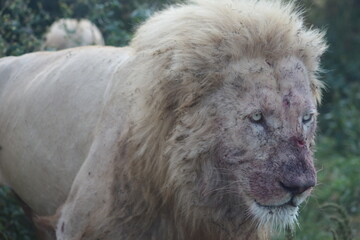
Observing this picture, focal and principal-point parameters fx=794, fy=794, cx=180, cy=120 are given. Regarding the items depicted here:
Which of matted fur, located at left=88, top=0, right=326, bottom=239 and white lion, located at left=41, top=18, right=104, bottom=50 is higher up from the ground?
matted fur, located at left=88, top=0, right=326, bottom=239

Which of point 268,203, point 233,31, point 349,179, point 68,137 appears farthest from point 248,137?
point 349,179

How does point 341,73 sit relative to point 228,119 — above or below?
below

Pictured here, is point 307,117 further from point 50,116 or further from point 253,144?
point 50,116

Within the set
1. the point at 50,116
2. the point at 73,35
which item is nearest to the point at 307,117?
the point at 50,116

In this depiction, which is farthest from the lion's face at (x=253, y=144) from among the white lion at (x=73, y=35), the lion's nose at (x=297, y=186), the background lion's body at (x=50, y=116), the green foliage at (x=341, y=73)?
the green foliage at (x=341, y=73)

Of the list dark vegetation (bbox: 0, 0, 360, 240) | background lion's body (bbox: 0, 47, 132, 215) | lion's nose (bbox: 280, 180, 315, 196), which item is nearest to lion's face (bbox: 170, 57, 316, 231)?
lion's nose (bbox: 280, 180, 315, 196)

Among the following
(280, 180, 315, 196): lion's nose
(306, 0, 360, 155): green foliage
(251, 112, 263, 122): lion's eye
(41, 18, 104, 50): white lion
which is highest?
(251, 112, 263, 122): lion's eye

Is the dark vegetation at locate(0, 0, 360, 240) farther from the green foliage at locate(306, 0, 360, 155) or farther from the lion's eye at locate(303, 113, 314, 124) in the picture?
the lion's eye at locate(303, 113, 314, 124)

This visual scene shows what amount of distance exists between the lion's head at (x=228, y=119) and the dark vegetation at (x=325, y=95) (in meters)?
0.52

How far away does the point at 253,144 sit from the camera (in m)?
3.07

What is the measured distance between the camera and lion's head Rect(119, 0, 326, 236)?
121 inches

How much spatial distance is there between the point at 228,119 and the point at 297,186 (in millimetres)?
381

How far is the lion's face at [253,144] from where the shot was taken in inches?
120

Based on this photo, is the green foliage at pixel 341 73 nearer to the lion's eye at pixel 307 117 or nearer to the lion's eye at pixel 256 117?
the lion's eye at pixel 307 117
